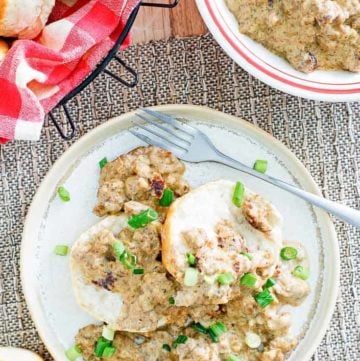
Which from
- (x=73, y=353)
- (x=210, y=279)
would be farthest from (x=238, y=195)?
(x=73, y=353)

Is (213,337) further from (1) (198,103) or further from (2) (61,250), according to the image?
(1) (198,103)

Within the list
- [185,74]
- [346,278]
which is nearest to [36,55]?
[185,74]

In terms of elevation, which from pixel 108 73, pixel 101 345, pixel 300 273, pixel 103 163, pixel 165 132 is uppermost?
pixel 108 73

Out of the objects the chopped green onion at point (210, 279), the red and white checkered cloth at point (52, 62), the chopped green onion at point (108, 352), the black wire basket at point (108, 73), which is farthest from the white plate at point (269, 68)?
the chopped green onion at point (108, 352)

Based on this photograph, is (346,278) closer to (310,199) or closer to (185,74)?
(310,199)

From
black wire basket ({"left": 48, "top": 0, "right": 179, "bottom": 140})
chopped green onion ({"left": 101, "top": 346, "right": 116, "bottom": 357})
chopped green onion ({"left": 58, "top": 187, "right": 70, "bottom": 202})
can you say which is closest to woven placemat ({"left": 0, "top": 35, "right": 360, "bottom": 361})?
black wire basket ({"left": 48, "top": 0, "right": 179, "bottom": 140})

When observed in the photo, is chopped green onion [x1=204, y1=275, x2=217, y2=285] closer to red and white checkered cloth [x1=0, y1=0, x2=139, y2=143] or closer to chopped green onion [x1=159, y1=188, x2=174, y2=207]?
chopped green onion [x1=159, y1=188, x2=174, y2=207]
